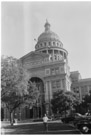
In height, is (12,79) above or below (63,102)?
above

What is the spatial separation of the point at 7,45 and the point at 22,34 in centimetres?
150

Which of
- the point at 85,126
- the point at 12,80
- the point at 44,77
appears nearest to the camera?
the point at 85,126

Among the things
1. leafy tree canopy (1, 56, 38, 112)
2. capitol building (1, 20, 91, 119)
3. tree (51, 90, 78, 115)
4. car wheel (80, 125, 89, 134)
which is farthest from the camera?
capitol building (1, 20, 91, 119)

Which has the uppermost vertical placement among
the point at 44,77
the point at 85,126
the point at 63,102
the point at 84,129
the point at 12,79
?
the point at 44,77

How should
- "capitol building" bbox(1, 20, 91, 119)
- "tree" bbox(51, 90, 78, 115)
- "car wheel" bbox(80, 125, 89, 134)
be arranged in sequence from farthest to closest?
1. "capitol building" bbox(1, 20, 91, 119)
2. "tree" bbox(51, 90, 78, 115)
3. "car wheel" bbox(80, 125, 89, 134)

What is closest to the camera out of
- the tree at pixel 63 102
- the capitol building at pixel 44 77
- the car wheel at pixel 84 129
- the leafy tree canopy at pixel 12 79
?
the car wheel at pixel 84 129

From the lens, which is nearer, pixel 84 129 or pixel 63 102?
pixel 84 129

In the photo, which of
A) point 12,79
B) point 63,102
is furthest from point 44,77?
point 12,79

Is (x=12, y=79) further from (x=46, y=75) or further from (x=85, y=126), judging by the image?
(x=46, y=75)

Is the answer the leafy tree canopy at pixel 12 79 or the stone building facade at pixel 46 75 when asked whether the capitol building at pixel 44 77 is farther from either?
the leafy tree canopy at pixel 12 79

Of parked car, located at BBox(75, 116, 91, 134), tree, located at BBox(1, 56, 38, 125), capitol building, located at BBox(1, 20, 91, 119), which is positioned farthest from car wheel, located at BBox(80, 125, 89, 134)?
capitol building, located at BBox(1, 20, 91, 119)

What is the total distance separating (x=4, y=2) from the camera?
12922 millimetres

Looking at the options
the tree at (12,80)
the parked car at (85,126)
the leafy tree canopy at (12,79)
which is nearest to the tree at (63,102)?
the tree at (12,80)

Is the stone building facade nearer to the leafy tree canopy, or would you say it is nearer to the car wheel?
the leafy tree canopy
